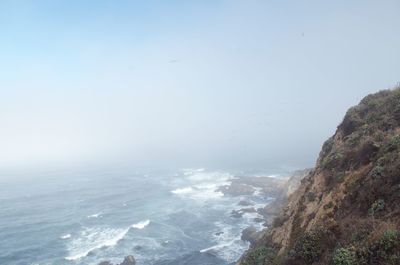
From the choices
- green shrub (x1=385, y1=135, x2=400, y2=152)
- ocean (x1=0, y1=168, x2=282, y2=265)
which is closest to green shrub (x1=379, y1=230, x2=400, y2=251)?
green shrub (x1=385, y1=135, x2=400, y2=152)

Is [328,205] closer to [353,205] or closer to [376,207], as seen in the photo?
[353,205]

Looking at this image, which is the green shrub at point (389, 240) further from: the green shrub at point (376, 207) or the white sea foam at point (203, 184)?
the white sea foam at point (203, 184)

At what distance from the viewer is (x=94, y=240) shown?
76.6 meters

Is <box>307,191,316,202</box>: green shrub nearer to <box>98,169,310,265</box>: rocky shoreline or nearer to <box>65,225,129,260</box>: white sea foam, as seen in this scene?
<box>98,169,310,265</box>: rocky shoreline

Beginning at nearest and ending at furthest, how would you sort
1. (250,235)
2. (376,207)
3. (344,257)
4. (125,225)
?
(344,257) → (376,207) → (250,235) → (125,225)

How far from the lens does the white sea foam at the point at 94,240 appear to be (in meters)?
69.5

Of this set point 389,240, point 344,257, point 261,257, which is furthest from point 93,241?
point 389,240

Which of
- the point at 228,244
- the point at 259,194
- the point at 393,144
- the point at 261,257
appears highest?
the point at 393,144

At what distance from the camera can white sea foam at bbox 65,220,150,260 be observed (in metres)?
69.5

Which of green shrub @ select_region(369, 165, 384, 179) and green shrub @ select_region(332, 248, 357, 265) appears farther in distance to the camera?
green shrub @ select_region(369, 165, 384, 179)

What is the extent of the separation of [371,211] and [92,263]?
186 feet

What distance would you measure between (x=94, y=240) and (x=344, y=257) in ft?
231

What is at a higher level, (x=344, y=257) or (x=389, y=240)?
(x=389, y=240)

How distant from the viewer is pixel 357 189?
19.1m
